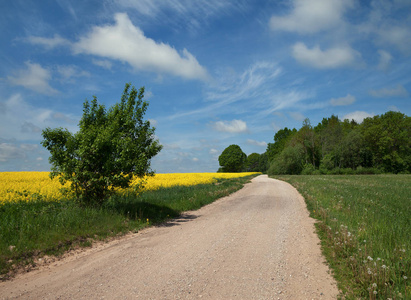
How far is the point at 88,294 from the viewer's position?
454 centimetres

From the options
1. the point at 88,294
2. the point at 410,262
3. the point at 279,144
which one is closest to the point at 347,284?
the point at 410,262

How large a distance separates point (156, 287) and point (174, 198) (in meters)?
10.5

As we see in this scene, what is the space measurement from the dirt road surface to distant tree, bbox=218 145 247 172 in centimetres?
8741

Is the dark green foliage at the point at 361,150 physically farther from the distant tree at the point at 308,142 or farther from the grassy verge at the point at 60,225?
the grassy verge at the point at 60,225

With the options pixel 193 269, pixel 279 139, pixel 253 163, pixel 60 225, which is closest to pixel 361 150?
pixel 279 139

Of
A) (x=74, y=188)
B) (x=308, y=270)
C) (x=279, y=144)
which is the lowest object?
(x=308, y=270)

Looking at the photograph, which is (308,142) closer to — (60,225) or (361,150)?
(361,150)

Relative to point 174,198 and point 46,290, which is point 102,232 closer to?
point 46,290

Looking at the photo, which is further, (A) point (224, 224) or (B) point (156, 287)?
Answer: (A) point (224, 224)

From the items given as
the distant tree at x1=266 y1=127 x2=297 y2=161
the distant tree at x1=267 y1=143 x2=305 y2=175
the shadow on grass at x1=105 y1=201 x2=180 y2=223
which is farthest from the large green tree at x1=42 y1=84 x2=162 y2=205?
the distant tree at x1=266 y1=127 x2=297 y2=161

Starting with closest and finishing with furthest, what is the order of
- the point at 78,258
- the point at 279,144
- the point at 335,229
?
the point at 78,258
the point at 335,229
the point at 279,144

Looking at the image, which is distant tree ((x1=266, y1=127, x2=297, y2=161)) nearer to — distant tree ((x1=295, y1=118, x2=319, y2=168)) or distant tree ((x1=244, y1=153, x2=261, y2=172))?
distant tree ((x1=295, y1=118, x2=319, y2=168))

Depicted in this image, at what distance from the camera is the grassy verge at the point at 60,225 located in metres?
6.44

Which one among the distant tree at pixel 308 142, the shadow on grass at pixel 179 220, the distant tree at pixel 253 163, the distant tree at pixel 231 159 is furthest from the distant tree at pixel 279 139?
the shadow on grass at pixel 179 220
